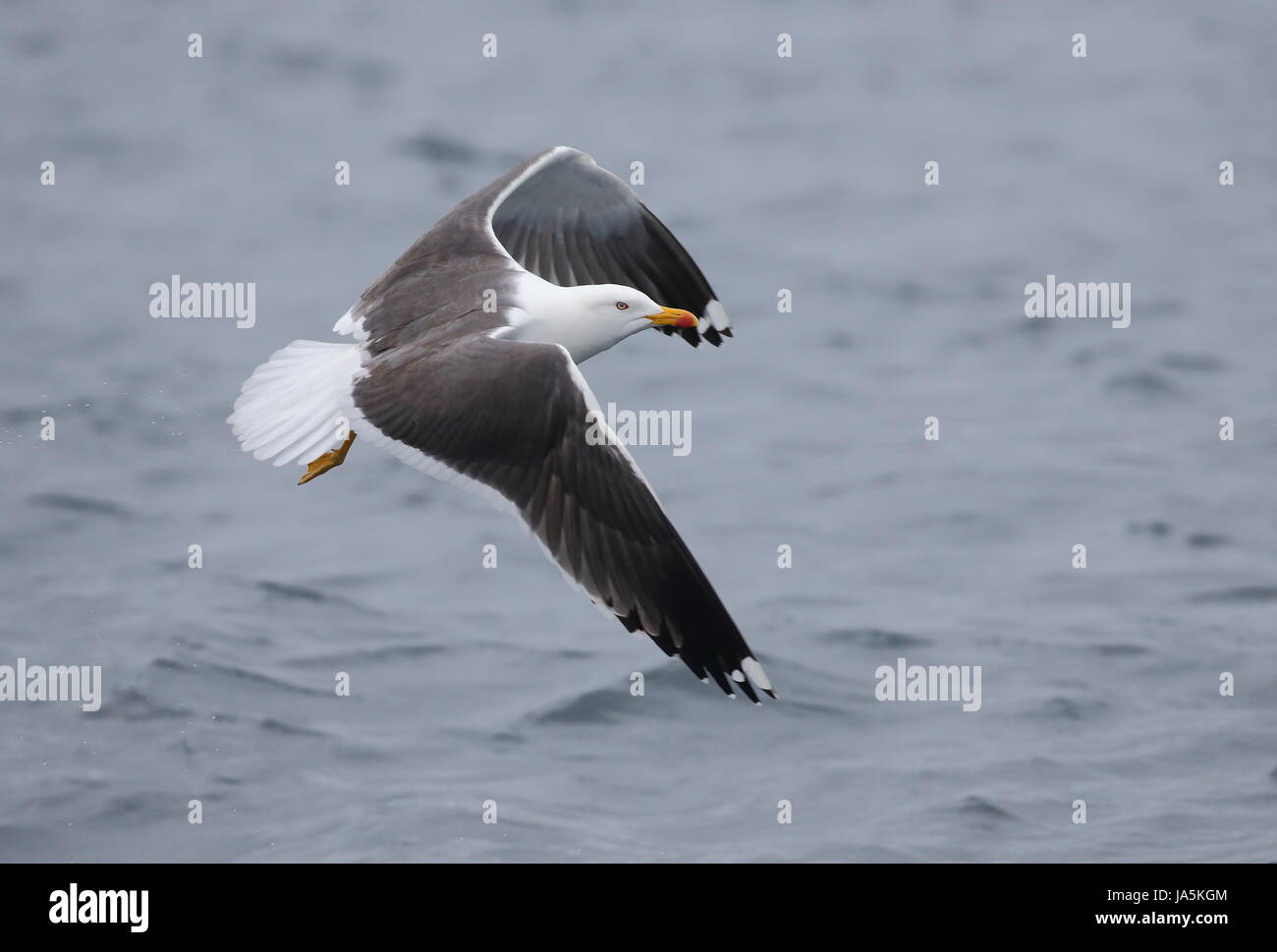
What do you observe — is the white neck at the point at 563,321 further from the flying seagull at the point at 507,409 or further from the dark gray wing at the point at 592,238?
the dark gray wing at the point at 592,238

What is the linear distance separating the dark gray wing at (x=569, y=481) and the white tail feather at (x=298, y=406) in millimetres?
371

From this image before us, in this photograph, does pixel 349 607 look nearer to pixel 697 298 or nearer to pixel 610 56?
pixel 697 298

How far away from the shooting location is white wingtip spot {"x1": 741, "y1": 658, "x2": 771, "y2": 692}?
875cm

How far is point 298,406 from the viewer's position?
9648 mm

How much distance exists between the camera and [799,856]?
571 inches

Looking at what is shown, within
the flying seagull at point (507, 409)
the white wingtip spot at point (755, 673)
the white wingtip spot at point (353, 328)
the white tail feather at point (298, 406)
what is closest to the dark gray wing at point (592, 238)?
the flying seagull at point (507, 409)

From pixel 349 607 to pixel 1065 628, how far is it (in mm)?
5995

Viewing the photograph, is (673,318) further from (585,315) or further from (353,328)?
(353,328)

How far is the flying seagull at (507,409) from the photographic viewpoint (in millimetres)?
8930

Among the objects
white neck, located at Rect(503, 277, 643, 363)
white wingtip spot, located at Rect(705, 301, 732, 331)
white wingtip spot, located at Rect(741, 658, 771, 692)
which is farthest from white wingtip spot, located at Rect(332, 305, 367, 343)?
white wingtip spot, located at Rect(741, 658, 771, 692)

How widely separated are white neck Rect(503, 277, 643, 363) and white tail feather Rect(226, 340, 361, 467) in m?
0.77

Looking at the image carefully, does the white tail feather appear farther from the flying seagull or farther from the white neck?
the white neck

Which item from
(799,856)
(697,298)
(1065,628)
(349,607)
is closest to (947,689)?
(1065,628)

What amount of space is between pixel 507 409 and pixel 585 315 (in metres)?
0.87
